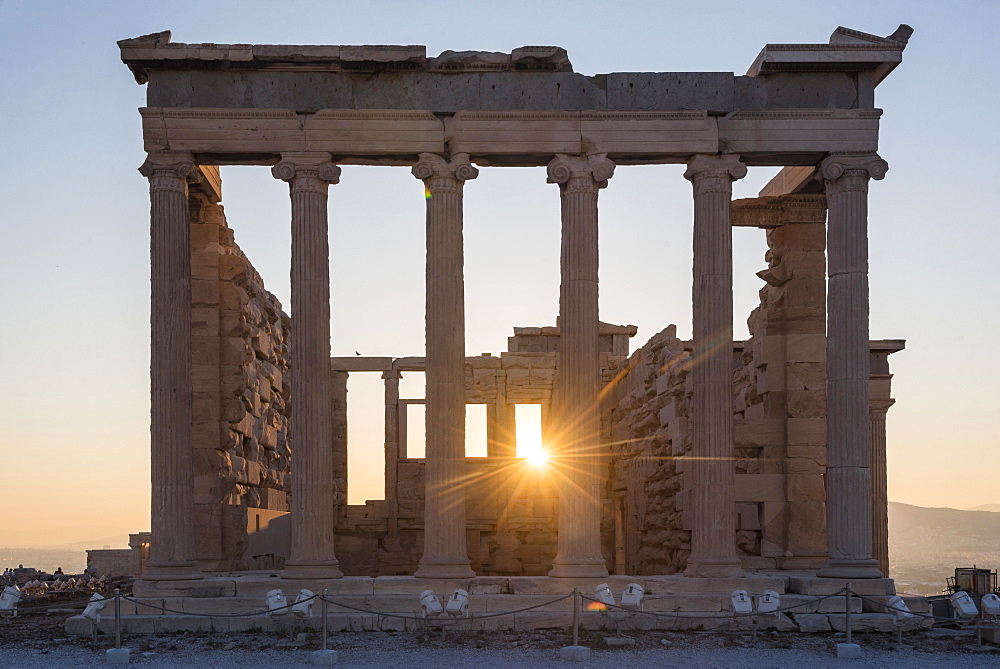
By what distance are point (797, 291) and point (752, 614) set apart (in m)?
8.26

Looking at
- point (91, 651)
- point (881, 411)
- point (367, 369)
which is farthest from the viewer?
point (367, 369)

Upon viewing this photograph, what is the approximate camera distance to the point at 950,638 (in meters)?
18.6

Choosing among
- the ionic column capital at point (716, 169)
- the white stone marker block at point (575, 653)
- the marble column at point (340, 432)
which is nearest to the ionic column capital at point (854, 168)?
the ionic column capital at point (716, 169)

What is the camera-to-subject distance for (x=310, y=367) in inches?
823

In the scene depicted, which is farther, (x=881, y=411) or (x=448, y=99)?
(x=881, y=411)

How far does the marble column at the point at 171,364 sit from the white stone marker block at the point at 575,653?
7389 mm

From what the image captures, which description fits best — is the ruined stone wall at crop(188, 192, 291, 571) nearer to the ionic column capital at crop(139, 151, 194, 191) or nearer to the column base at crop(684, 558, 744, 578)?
the ionic column capital at crop(139, 151, 194, 191)

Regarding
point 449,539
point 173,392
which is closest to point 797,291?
point 449,539

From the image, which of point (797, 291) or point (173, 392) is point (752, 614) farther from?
point (173, 392)

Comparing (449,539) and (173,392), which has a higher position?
(173,392)

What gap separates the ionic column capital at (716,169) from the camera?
21.2 metres

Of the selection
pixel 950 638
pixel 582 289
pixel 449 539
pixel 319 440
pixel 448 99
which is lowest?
pixel 950 638

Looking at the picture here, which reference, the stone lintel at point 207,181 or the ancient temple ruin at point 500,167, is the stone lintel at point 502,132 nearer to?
the ancient temple ruin at point 500,167

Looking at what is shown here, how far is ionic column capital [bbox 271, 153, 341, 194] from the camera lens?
2105 cm
